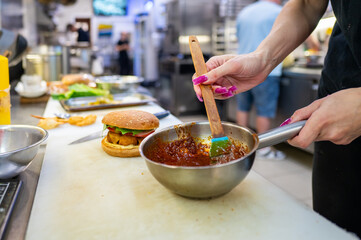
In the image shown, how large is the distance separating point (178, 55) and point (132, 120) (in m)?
5.38

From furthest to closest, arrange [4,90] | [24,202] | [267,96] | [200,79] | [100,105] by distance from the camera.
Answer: [267,96] < [100,105] < [4,90] < [200,79] < [24,202]

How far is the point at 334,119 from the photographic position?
0.76 m

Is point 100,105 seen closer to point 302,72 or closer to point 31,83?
point 31,83

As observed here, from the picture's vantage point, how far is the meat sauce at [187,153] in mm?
863

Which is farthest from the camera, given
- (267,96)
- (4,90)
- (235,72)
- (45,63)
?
(267,96)

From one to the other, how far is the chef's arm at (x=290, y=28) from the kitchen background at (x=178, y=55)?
1.67 m

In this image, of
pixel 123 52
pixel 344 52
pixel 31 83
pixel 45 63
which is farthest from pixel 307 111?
pixel 123 52

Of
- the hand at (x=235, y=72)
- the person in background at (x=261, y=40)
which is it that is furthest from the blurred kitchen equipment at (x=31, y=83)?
the person in background at (x=261, y=40)

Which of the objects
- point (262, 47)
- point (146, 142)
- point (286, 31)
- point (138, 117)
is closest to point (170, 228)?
point (146, 142)

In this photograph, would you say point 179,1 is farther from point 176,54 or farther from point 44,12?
point 44,12

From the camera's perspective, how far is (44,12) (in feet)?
21.3

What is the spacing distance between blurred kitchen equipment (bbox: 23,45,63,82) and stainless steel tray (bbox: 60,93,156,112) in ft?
3.65

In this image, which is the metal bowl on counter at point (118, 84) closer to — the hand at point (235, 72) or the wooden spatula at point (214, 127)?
the hand at point (235, 72)

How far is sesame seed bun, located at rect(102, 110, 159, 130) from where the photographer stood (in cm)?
112
